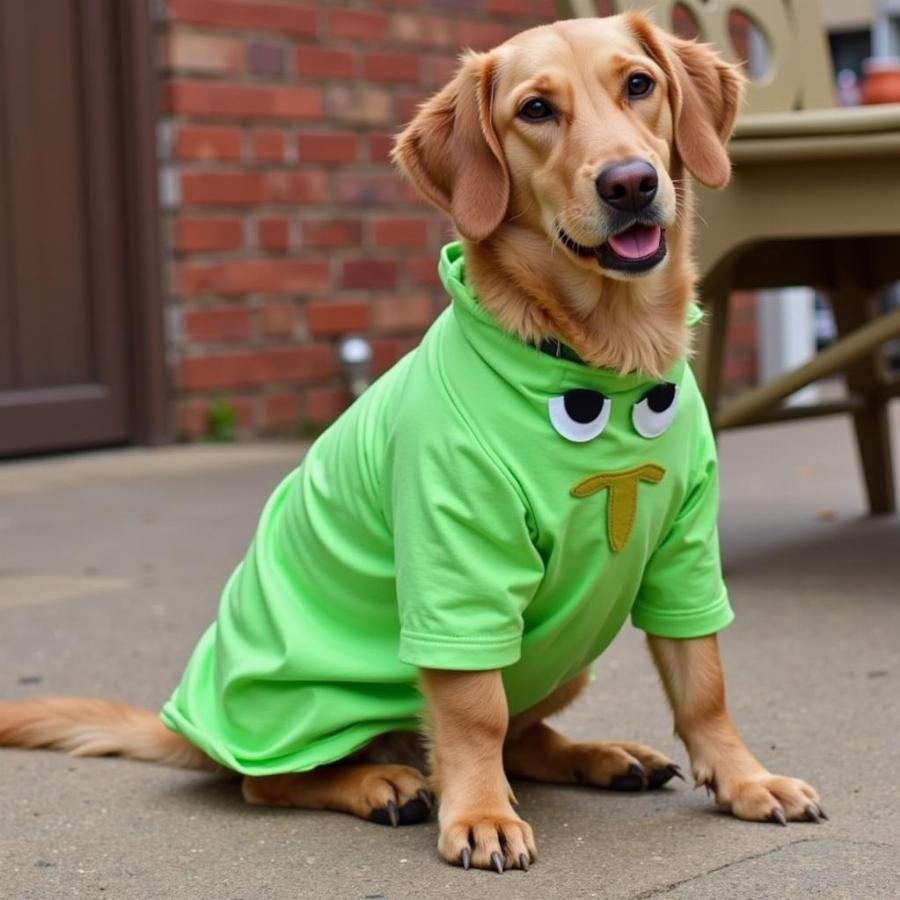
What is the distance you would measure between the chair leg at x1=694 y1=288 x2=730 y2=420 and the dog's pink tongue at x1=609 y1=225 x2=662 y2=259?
1.76m

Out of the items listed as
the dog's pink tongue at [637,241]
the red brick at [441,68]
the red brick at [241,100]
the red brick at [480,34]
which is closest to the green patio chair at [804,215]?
→ the dog's pink tongue at [637,241]

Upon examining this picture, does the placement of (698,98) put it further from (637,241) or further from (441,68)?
(441,68)

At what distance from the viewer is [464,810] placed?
2549mm

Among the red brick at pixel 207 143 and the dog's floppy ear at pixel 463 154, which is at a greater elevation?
the red brick at pixel 207 143

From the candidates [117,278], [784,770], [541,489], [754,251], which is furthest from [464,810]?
[117,278]

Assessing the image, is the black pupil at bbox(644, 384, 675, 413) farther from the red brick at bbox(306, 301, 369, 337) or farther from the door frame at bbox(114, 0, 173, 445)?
the red brick at bbox(306, 301, 369, 337)

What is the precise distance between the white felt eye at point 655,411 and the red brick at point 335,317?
4.86 metres

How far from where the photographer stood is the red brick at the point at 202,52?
6.87 m

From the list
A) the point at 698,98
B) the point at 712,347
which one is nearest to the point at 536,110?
the point at 698,98

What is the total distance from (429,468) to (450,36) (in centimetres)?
576

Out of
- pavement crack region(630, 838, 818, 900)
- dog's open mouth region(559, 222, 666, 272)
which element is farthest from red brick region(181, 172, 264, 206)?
pavement crack region(630, 838, 818, 900)

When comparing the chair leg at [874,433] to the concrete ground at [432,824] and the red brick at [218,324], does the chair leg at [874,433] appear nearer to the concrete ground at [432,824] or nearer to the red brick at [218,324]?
the concrete ground at [432,824]

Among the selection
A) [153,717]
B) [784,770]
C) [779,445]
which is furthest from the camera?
[779,445]

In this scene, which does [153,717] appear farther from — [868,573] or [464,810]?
[868,573]
